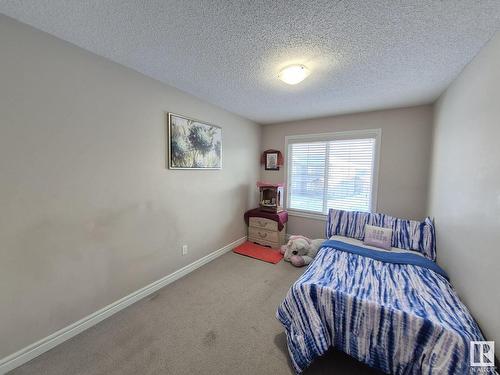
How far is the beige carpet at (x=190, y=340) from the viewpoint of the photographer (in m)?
1.44

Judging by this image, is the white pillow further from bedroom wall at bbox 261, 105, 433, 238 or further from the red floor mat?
the red floor mat

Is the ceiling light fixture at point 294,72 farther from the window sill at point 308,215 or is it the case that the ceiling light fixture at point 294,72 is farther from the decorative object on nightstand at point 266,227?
the window sill at point 308,215

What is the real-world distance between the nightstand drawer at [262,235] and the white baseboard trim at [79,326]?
1389mm

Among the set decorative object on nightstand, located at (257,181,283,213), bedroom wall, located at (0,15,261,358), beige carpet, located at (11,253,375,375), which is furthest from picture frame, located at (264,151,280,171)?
beige carpet, located at (11,253,375,375)

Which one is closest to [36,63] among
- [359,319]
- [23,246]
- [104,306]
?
[23,246]

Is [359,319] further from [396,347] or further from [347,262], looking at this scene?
[347,262]

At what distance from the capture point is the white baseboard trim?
142 centimetres

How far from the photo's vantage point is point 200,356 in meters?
1.53

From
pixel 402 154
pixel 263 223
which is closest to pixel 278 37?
pixel 402 154

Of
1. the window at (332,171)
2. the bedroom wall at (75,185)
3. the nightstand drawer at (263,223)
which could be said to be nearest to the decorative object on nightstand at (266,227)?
the nightstand drawer at (263,223)

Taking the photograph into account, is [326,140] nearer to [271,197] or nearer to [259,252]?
[271,197]

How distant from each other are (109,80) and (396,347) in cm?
300

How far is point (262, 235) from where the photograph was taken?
12.2ft

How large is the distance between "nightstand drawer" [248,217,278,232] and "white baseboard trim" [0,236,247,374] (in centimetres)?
142
